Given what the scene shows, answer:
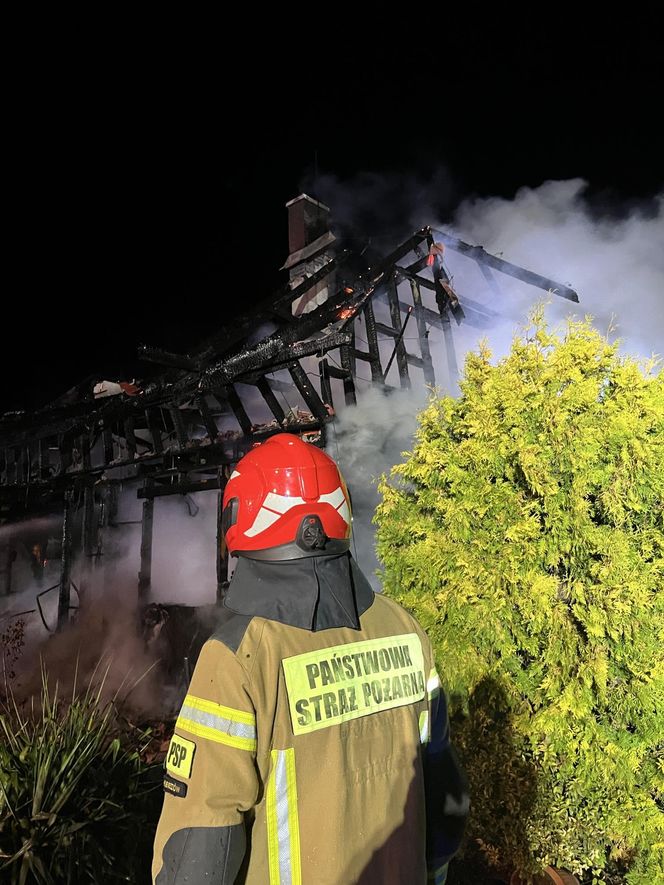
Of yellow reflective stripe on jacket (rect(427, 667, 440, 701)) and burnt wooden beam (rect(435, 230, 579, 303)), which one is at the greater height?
burnt wooden beam (rect(435, 230, 579, 303))

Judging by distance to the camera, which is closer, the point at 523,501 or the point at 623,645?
the point at 623,645

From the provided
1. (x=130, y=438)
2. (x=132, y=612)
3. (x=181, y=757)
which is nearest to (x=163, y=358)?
(x=130, y=438)

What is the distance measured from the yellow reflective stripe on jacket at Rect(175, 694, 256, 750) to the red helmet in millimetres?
410

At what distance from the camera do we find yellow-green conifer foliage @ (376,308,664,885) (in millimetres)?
2654

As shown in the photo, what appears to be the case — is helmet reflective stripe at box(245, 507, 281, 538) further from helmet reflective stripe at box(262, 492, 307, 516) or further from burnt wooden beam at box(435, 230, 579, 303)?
burnt wooden beam at box(435, 230, 579, 303)

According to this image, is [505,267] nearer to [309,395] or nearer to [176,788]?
[309,395]

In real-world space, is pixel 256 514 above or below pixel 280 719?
above

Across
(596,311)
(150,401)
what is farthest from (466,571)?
(596,311)

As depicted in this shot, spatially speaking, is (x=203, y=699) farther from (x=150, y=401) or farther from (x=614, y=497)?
(x=150, y=401)

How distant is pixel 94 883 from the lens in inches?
110

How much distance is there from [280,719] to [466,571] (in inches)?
68.7

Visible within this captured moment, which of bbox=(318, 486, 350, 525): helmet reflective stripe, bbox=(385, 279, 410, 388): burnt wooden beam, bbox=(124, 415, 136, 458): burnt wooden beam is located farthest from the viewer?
bbox=(124, 415, 136, 458): burnt wooden beam

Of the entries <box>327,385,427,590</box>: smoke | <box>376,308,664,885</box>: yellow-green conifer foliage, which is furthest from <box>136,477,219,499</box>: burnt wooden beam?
<box>376,308,664,885</box>: yellow-green conifer foliage

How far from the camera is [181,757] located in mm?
1403
